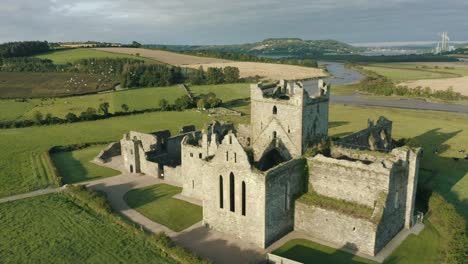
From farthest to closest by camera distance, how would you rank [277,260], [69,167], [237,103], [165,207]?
[237,103], [69,167], [165,207], [277,260]

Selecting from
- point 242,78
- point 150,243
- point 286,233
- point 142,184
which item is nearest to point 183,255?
point 150,243

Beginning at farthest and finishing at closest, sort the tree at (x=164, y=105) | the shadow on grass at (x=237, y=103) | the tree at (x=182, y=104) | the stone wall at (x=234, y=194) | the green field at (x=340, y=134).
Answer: the shadow on grass at (x=237, y=103) → the tree at (x=182, y=104) → the tree at (x=164, y=105) → the green field at (x=340, y=134) → the stone wall at (x=234, y=194)

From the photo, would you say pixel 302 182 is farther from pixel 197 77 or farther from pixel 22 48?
pixel 22 48

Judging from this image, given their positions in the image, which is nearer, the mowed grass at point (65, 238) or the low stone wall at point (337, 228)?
the mowed grass at point (65, 238)

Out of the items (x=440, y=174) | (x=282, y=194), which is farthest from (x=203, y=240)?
(x=440, y=174)

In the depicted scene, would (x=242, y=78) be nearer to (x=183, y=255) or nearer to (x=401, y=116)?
(x=401, y=116)

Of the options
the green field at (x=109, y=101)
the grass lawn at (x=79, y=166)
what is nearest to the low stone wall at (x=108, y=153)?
the grass lawn at (x=79, y=166)

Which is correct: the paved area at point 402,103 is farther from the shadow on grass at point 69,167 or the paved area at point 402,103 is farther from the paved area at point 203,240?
the paved area at point 203,240
